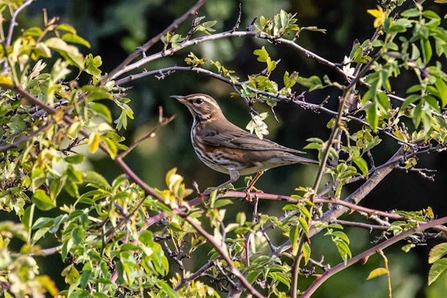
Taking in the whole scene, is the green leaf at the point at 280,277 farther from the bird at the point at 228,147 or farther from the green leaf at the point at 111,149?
the bird at the point at 228,147

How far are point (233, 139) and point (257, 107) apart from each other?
4.93 feet

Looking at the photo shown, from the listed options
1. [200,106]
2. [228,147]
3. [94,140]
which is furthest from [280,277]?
[200,106]

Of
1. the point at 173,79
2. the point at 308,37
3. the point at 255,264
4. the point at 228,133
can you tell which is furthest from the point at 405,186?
the point at 255,264

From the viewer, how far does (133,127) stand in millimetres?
5262

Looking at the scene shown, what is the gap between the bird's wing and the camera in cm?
345

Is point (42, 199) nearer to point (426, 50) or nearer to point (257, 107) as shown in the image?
point (426, 50)

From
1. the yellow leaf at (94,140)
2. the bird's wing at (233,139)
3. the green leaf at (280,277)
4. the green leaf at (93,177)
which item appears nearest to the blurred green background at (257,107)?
the bird's wing at (233,139)

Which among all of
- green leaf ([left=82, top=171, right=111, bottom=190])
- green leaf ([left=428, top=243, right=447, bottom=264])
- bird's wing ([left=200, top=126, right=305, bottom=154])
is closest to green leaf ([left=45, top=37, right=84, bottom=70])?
green leaf ([left=82, top=171, right=111, bottom=190])

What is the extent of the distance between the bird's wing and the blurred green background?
53.5 inches

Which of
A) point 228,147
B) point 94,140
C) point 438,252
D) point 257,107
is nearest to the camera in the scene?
point 94,140

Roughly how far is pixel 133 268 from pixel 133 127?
364 centimetres

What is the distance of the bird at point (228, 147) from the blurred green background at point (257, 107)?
116 centimetres

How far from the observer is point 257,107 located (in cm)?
512

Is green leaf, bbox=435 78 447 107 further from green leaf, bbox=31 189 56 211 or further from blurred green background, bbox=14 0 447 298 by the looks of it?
blurred green background, bbox=14 0 447 298
